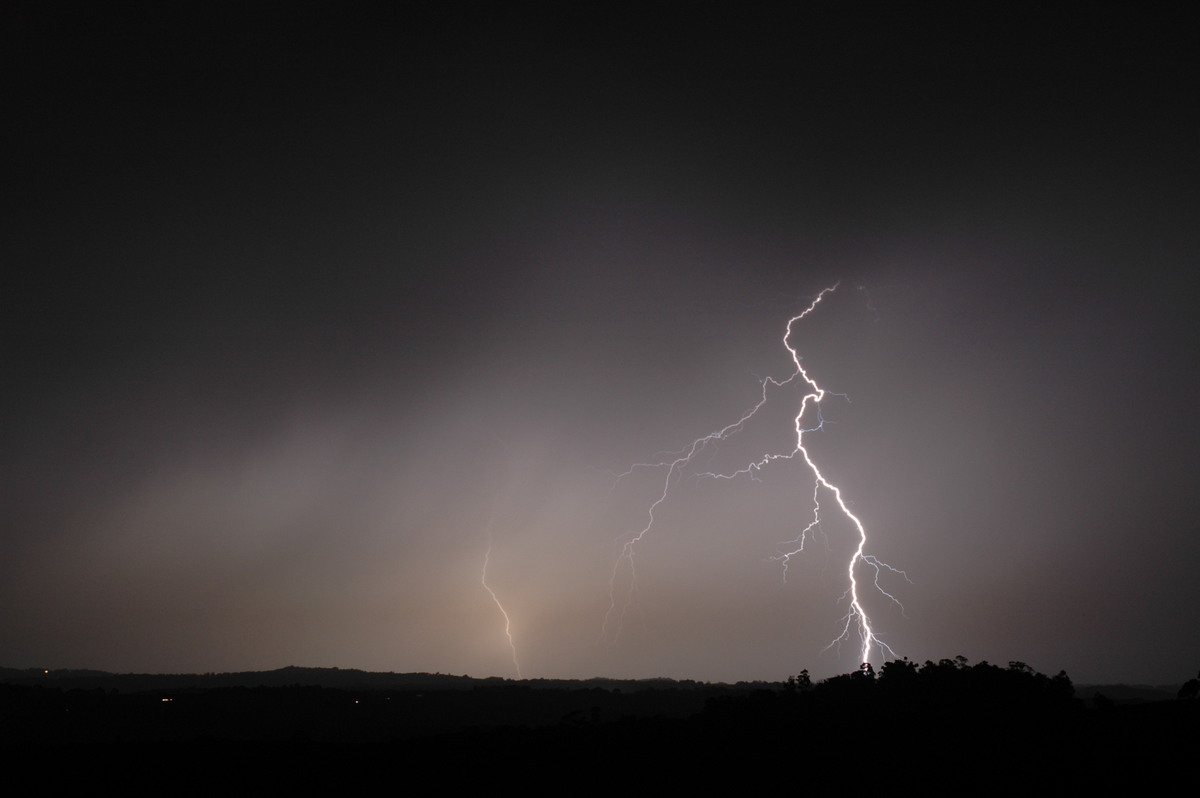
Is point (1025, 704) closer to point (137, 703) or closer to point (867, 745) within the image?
point (867, 745)

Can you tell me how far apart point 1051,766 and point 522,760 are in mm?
17685

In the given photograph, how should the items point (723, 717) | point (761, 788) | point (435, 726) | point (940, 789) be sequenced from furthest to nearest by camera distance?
1. point (435, 726)
2. point (723, 717)
3. point (761, 788)
4. point (940, 789)

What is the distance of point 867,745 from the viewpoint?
2445 centimetres

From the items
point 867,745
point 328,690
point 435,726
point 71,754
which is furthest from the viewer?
point 328,690

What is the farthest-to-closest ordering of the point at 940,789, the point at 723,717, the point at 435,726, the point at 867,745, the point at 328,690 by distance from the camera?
the point at 328,690, the point at 435,726, the point at 723,717, the point at 867,745, the point at 940,789

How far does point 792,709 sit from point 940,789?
1195cm

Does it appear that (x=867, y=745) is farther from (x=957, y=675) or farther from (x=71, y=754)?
(x=71, y=754)

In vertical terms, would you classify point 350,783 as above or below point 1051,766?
below

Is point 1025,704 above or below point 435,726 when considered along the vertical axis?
above

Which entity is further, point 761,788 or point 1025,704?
point 1025,704

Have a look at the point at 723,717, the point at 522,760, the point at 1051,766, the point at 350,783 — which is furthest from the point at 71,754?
the point at 1051,766

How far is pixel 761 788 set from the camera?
21797mm

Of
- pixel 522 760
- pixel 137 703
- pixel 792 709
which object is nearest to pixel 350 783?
pixel 522 760

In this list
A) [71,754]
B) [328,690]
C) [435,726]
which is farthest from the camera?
[328,690]
